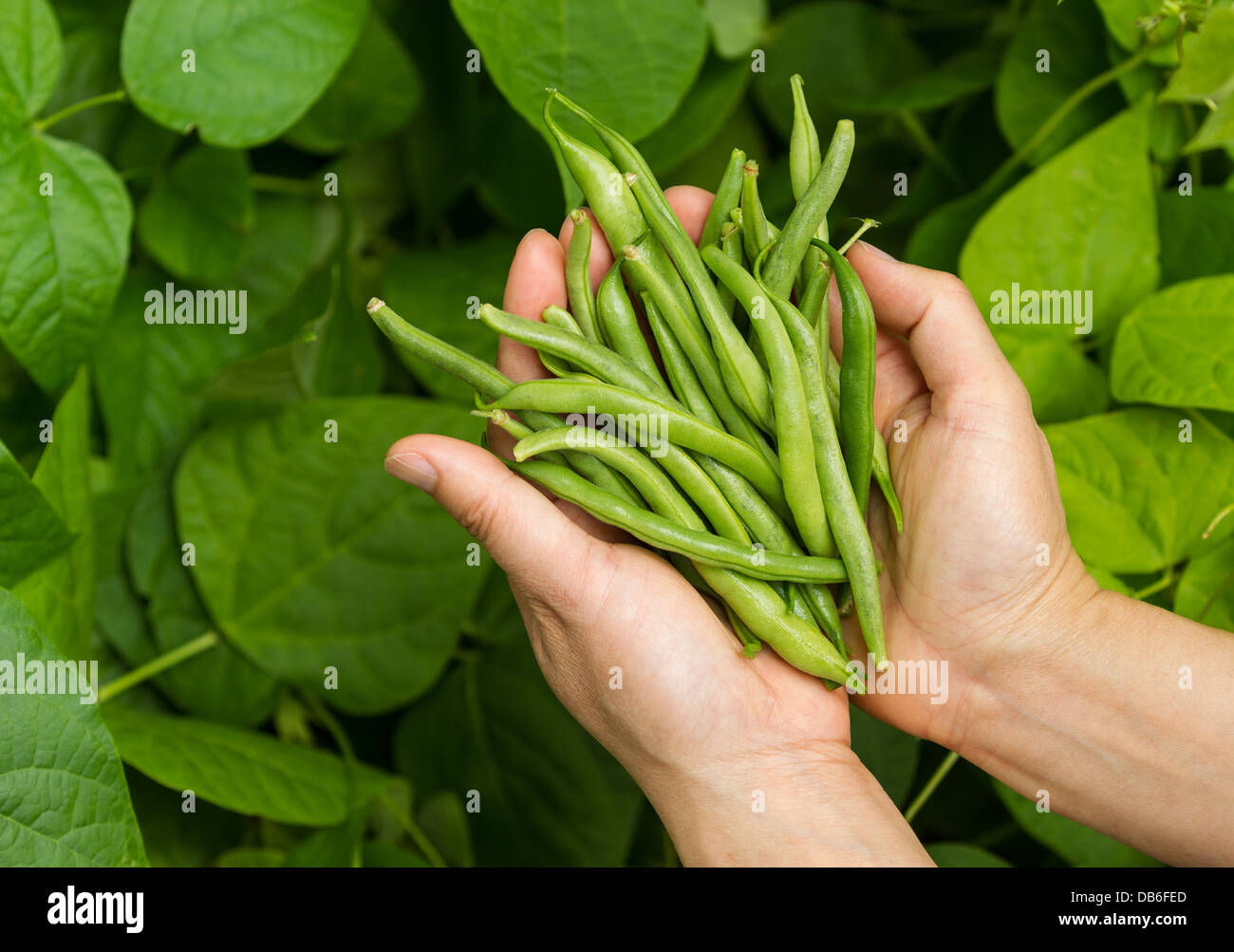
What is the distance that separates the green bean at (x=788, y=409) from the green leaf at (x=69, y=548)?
0.66m

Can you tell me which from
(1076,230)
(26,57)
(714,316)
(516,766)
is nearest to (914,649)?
(714,316)

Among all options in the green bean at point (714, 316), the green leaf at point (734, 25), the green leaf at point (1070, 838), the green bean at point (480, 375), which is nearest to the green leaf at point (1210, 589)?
the green leaf at point (1070, 838)

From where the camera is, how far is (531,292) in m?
0.97

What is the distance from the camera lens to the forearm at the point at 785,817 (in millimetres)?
859

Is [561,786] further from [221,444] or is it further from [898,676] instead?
[221,444]

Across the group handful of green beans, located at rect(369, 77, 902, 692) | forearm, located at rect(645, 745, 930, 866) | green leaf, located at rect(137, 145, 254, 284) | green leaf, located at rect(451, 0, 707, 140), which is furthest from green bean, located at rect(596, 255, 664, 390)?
green leaf, located at rect(137, 145, 254, 284)

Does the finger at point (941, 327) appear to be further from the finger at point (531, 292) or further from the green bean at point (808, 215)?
the finger at point (531, 292)

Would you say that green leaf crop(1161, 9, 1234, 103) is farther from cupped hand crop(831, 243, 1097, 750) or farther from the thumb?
the thumb

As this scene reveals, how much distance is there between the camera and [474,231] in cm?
162

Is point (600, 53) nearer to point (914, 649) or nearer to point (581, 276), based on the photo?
point (581, 276)

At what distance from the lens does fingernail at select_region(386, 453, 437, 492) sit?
820 mm

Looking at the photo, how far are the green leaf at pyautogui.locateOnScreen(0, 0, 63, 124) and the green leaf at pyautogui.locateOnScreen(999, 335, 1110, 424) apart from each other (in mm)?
1051

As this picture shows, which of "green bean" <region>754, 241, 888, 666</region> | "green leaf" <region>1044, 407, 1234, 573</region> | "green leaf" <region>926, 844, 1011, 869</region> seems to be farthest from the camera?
"green leaf" <region>926, 844, 1011, 869</region>
